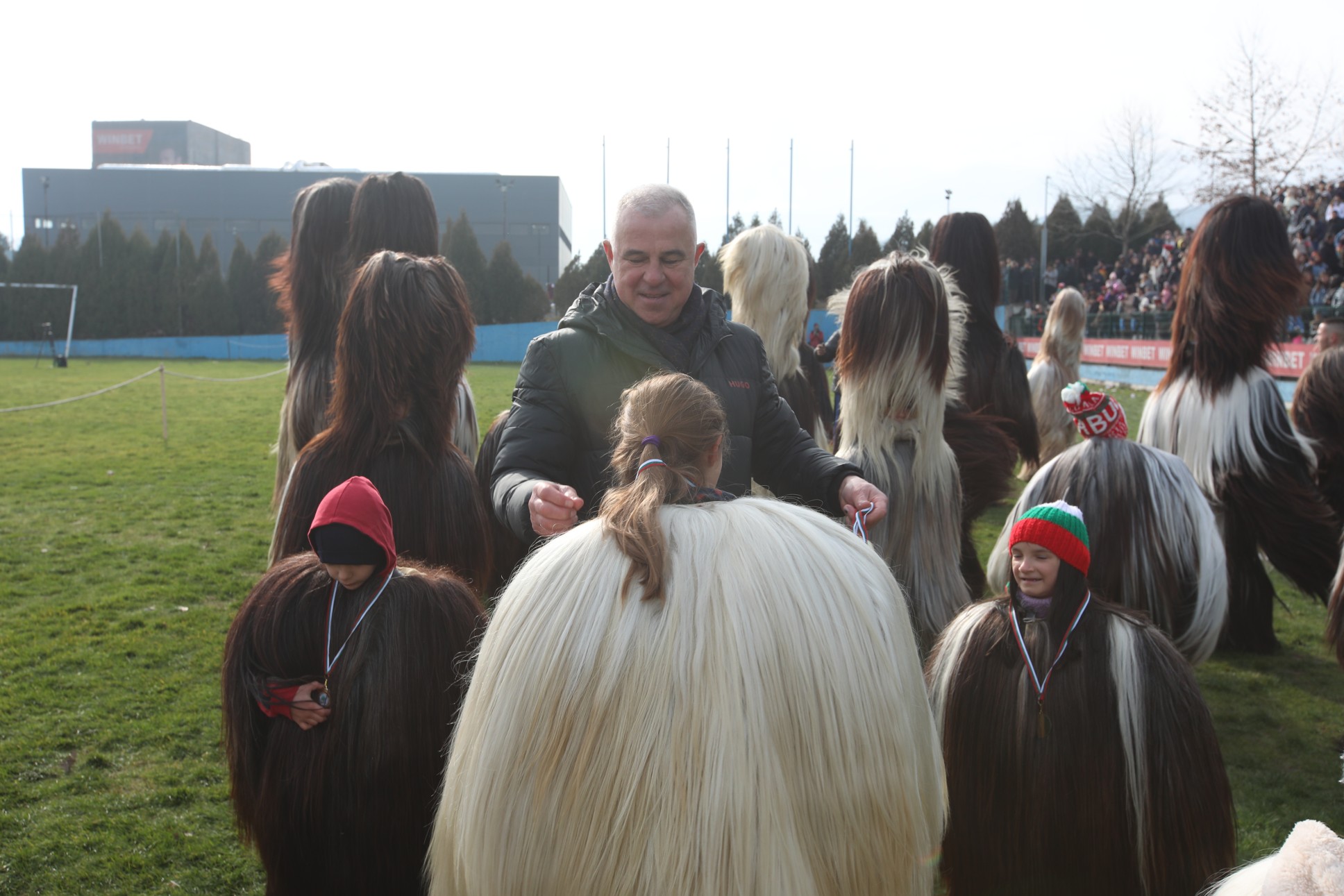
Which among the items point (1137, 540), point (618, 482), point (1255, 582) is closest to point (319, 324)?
point (618, 482)

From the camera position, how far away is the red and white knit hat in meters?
4.01

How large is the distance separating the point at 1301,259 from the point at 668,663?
863 inches

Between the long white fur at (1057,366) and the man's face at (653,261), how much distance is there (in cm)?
763

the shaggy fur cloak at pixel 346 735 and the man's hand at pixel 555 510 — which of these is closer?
the man's hand at pixel 555 510

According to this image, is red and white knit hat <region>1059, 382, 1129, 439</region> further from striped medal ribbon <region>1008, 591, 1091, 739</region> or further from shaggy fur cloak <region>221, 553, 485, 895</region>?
shaggy fur cloak <region>221, 553, 485, 895</region>

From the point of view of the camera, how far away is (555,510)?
204cm

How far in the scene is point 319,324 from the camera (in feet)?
14.1

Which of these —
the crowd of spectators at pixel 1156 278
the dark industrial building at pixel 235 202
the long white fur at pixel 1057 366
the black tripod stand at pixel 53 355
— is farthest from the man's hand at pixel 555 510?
the dark industrial building at pixel 235 202

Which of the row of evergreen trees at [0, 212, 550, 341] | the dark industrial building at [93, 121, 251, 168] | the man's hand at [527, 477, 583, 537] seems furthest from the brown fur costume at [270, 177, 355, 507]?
the dark industrial building at [93, 121, 251, 168]

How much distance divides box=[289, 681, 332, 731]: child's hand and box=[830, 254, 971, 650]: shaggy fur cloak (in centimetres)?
232

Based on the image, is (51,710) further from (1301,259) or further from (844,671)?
(1301,259)

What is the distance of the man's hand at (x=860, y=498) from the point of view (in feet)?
7.97

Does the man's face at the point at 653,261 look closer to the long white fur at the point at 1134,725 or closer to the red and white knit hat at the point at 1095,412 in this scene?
the long white fur at the point at 1134,725

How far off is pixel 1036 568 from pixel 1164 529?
1.43 m
